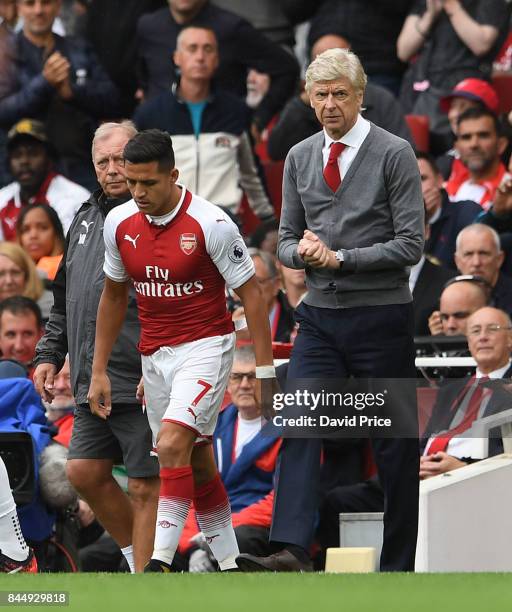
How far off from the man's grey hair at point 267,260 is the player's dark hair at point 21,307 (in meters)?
1.50

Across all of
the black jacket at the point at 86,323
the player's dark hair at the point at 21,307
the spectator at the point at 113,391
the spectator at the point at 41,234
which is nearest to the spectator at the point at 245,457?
the spectator at the point at 113,391

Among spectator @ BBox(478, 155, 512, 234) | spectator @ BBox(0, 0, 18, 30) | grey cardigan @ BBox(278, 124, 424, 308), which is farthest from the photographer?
spectator @ BBox(0, 0, 18, 30)

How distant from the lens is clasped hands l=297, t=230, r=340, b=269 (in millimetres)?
6918

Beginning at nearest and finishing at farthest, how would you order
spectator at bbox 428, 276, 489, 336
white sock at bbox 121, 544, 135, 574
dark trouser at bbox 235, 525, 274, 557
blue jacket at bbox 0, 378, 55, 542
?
1. white sock at bbox 121, 544, 135, 574
2. blue jacket at bbox 0, 378, 55, 542
3. dark trouser at bbox 235, 525, 274, 557
4. spectator at bbox 428, 276, 489, 336

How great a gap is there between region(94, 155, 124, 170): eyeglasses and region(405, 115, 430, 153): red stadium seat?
206 inches

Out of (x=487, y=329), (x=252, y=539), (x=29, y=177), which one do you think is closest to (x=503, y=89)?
(x=29, y=177)

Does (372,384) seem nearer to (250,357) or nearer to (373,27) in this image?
(250,357)

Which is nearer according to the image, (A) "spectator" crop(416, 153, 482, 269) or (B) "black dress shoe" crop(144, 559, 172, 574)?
(B) "black dress shoe" crop(144, 559, 172, 574)

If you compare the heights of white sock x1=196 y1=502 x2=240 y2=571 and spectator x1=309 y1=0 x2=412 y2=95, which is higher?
spectator x1=309 y1=0 x2=412 y2=95

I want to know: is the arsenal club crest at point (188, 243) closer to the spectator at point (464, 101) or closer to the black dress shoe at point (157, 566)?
Answer: the black dress shoe at point (157, 566)

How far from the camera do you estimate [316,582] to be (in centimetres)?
604

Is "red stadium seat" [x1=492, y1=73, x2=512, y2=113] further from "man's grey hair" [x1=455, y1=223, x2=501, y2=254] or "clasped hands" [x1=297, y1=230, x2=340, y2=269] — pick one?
"clasped hands" [x1=297, y1=230, x2=340, y2=269]

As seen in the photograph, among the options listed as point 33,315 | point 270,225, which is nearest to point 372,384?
point 33,315

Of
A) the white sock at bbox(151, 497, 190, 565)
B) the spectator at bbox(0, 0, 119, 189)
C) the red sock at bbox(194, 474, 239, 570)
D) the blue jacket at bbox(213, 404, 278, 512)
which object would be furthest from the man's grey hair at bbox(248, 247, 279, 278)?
the white sock at bbox(151, 497, 190, 565)
